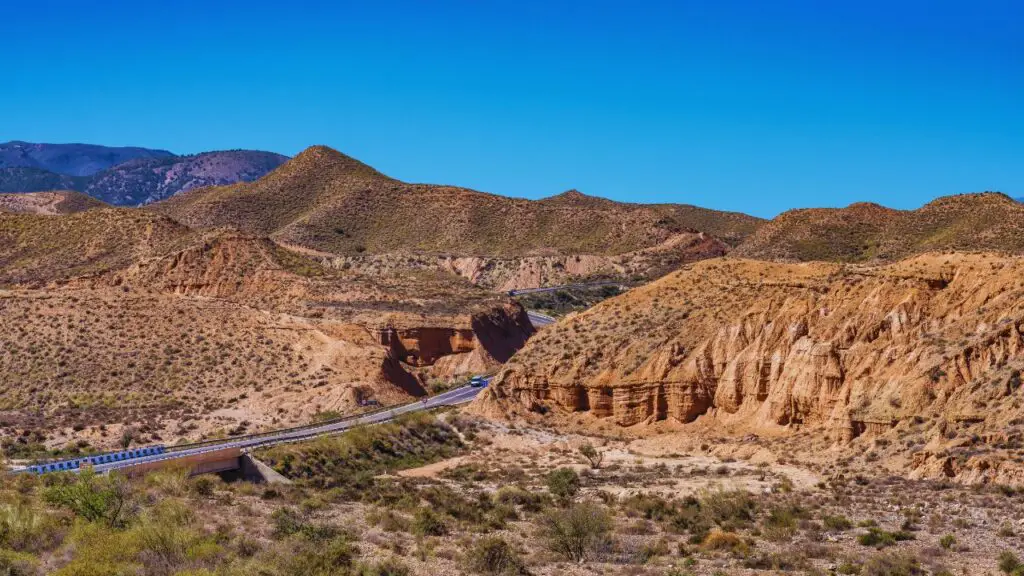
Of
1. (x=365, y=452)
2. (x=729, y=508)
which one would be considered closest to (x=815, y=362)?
(x=729, y=508)

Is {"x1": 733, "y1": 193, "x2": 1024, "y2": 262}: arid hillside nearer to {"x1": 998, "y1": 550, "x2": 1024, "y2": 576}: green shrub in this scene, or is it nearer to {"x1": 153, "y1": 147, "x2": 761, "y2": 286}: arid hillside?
{"x1": 153, "y1": 147, "x2": 761, "y2": 286}: arid hillside

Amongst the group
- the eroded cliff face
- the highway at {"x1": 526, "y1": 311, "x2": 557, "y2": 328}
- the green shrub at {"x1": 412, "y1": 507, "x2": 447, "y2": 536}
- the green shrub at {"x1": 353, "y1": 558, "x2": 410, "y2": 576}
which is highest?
the highway at {"x1": 526, "y1": 311, "x2": 557, "y2": 328}

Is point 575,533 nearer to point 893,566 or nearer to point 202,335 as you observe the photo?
point 893,566

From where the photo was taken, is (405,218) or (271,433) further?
(405,218)

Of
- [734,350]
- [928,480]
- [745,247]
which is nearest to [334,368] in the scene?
[734,350]

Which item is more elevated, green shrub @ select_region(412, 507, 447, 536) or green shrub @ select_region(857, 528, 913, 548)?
green shrub @ select_region(857, 528, 913, 548)

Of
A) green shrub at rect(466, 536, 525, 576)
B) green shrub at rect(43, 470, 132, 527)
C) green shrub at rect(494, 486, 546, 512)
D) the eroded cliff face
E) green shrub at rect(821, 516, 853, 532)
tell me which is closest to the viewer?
green shrub at rect(466, 536, 525, 576)

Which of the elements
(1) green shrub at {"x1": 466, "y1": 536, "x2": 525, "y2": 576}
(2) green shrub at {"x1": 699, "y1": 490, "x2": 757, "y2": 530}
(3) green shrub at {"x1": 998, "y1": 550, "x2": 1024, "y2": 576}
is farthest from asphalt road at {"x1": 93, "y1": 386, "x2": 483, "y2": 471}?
(3) green shrub at {"x1": 998, "y1": 550, "x2": 1024, "y2": 576}
